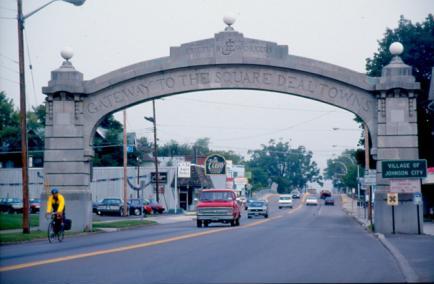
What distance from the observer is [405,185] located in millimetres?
27266

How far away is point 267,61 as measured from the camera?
2956 centimetres

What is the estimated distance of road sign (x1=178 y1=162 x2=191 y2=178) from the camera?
73750 mm

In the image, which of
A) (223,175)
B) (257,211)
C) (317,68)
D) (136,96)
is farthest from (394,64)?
(223,175)

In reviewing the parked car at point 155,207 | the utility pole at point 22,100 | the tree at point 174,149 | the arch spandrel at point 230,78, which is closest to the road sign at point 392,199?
the arch spandrel at point 230,78

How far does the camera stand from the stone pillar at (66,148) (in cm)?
3019

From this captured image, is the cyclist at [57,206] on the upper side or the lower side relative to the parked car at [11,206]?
upper

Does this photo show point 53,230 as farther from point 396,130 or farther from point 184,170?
point 184,170

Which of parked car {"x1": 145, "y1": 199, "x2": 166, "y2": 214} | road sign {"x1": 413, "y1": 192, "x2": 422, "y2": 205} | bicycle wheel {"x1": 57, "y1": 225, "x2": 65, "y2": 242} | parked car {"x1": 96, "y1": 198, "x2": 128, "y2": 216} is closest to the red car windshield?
road sign {"x1": 413, "y1": 192, "x2": 422, "y2": 205}

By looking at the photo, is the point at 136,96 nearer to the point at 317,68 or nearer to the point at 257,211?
the point at 317,68

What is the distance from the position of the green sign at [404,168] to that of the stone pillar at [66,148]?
12.8 metres

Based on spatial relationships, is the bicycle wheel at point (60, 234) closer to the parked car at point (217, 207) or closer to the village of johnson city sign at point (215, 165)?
the parked car at point (217, 207)

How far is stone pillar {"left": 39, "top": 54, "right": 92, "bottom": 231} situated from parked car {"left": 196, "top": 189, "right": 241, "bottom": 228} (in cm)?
754

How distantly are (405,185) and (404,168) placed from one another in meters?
0.71

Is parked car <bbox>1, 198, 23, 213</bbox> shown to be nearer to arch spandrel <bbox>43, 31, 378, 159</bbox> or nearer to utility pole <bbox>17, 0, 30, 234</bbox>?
arch spandrel <bbox>43, 31, 378, 159</bbox>
